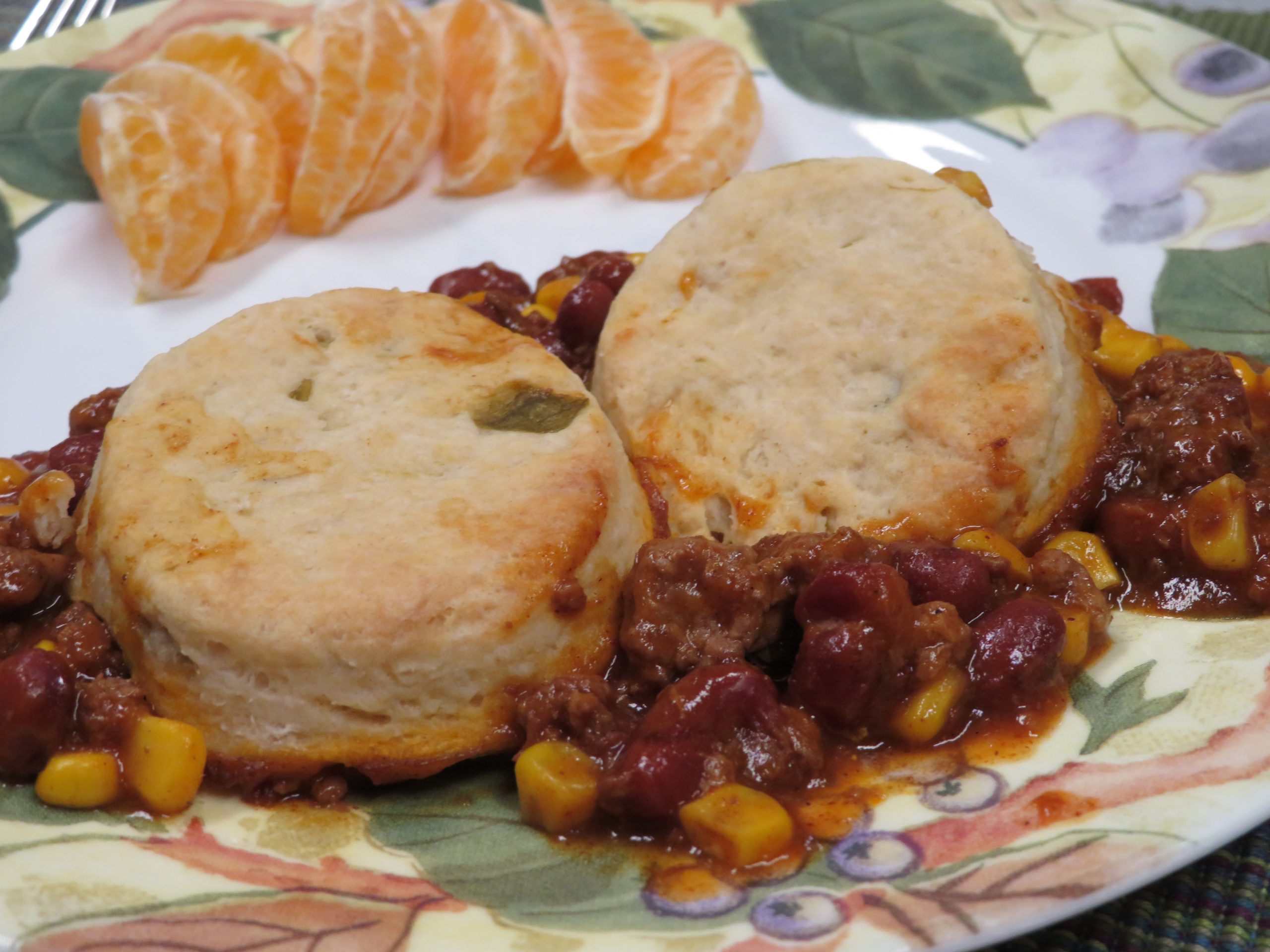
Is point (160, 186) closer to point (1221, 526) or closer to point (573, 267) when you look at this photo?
point (573, 267)

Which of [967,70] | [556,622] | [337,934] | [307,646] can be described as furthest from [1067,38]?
[337,934]

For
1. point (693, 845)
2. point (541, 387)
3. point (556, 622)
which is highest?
point (541, 387)

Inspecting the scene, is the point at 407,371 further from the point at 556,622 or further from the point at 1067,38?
the point at 1067,38

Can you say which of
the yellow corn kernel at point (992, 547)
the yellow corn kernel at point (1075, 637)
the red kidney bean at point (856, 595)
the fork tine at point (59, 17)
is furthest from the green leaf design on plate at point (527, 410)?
the fork tine at point (59, 17)

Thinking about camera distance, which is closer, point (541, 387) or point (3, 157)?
point (541, 387)

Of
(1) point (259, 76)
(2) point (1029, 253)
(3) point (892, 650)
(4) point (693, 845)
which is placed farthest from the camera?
(1) point (259, 76)

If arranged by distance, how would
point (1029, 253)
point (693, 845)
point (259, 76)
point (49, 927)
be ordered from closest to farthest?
point (49, 927), point (693, 845), point (1029, 253), point (259, 76)

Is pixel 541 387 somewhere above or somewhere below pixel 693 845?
above

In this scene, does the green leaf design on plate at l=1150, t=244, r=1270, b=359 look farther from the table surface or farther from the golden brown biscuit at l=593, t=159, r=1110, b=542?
the table surface

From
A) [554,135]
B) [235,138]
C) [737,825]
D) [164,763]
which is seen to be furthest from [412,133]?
[737,825]
